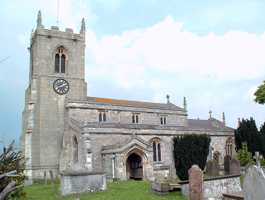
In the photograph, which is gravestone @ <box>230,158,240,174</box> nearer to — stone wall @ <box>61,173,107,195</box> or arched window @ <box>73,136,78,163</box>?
stone wall @ <box>61,173,107,195</box>

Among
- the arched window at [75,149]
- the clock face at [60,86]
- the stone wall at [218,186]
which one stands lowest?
the stone wall at [218,186]

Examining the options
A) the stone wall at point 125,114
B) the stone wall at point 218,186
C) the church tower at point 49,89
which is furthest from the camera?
the stone wall at point 125,114

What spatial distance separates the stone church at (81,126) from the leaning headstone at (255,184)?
21979mm

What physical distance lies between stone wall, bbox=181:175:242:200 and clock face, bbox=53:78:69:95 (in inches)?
866

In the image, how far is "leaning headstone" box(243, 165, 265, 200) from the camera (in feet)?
17.6

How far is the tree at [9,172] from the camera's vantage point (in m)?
5.24

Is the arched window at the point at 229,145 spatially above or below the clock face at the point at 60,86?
below

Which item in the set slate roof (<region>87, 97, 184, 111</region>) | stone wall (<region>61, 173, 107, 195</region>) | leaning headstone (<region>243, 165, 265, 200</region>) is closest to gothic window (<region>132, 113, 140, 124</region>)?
slate roof (<region>87, 97, 184, 111</region>)

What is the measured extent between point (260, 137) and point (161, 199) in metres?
25.3

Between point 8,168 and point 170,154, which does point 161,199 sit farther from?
point 170,154

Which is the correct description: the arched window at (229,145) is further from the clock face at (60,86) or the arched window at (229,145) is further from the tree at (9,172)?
the tree at (9,172)

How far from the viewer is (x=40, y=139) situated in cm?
3328

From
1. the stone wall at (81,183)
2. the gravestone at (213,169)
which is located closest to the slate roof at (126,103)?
the gravestone at (213,169)

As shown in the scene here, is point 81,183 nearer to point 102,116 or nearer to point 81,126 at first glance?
point 81,126
